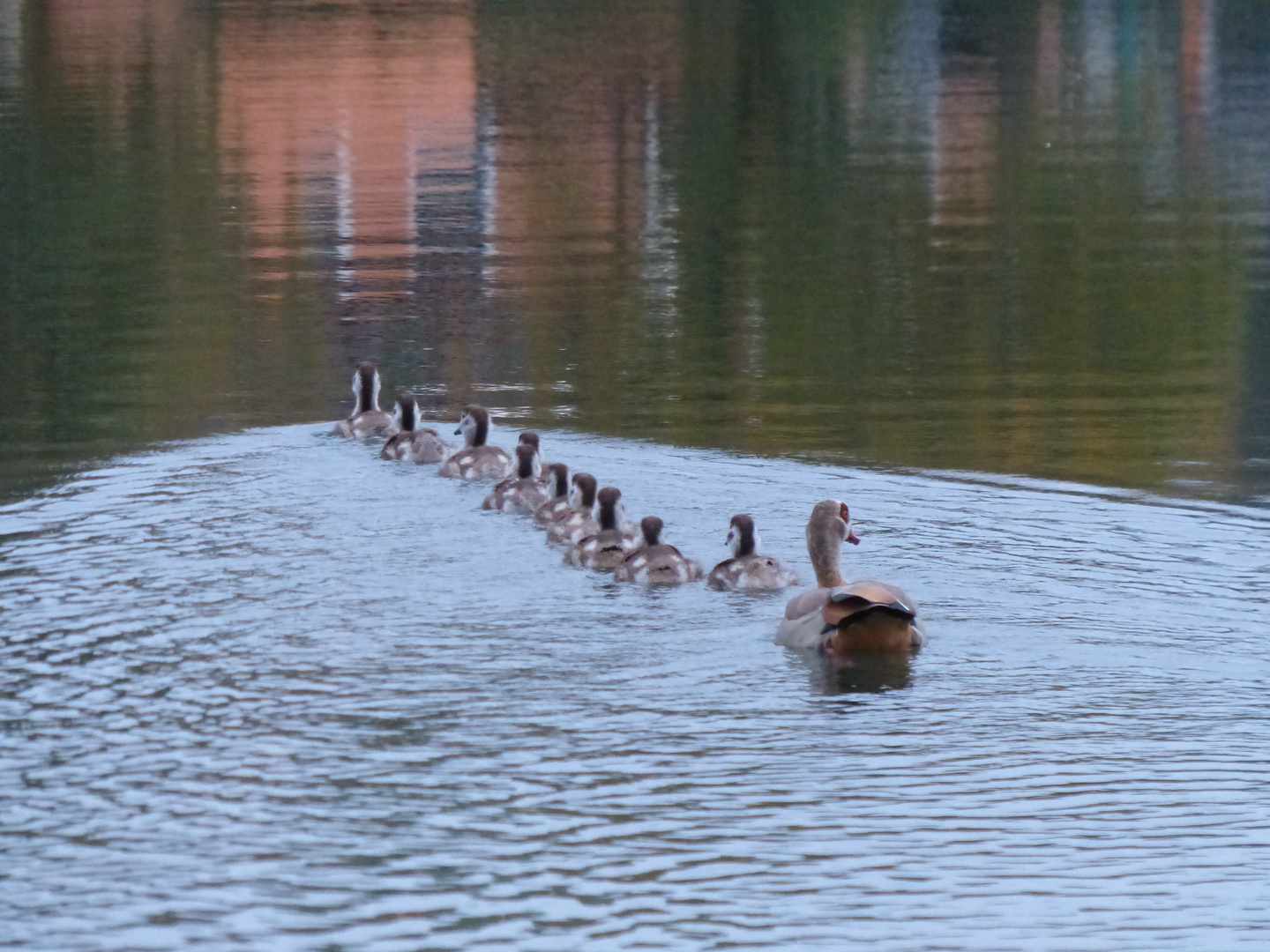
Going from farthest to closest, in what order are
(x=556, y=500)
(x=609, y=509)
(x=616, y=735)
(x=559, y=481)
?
1. (x=559, y=481)
2. (x=556, y=500)
3. (x=609, y=509)
4. (x=616, y=735)

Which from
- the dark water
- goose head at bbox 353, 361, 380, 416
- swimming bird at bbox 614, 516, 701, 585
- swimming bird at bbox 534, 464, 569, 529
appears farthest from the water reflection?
goose head at bbox 353, 361, 380, 416

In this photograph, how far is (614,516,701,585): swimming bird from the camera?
1542 cm

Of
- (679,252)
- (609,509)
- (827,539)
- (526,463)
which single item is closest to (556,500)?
(526,463)

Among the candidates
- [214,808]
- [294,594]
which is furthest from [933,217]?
[214,808]

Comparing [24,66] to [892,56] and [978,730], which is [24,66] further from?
[978,730]

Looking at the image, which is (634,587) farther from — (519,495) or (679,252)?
(679,252)

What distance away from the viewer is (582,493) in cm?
1719

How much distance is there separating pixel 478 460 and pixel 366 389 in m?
2.39

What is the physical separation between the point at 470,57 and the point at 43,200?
31186mm

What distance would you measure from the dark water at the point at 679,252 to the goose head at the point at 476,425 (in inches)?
76.2

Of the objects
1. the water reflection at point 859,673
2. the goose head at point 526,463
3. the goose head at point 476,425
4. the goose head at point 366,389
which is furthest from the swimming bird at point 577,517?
the goose head at point 366,389

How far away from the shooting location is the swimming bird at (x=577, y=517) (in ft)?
54.6

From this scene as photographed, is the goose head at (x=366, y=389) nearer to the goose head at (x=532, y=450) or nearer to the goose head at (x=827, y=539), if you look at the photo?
the goose head at (x=532, y=450)

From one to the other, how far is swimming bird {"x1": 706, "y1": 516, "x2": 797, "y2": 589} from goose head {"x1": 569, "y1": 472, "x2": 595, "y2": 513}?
1994 millimetres
